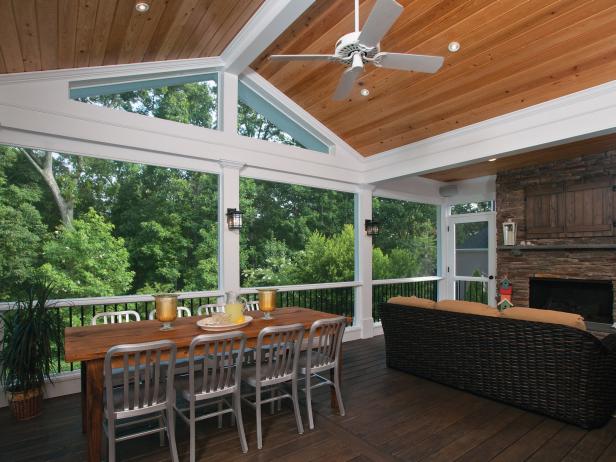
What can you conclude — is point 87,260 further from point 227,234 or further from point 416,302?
point 416,302

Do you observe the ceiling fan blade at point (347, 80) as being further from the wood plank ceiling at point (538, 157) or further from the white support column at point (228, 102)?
the wood plank ceiling at point (538, 157)

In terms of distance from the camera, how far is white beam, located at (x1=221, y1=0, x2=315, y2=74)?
323 cm

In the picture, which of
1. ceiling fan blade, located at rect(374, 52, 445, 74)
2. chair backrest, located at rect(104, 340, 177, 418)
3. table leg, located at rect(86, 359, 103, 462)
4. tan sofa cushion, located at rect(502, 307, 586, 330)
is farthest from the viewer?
tan sofa cushion, located at rect(502, 307, 586, 330)

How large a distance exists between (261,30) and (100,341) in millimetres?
3097

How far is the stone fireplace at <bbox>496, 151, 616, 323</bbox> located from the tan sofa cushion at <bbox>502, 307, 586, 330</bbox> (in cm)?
293

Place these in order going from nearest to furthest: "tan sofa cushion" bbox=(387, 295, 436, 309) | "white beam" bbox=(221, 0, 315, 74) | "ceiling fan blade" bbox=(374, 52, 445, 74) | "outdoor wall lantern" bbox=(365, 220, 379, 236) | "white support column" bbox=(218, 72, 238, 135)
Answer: "ceiling fan blade" bbox=(374, 52, 445, 74)
"white beam" bbox=(221, 0, 315, 74)
"tan sofa cushion" bbox=(387, 295, 436, 309)
"white support column" bbox=(218, 72, 238, 135)
"outdoor wall lantern" bbox=(365, 220, 379, 236)

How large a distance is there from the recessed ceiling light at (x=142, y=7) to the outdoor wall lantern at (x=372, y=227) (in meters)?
4.34

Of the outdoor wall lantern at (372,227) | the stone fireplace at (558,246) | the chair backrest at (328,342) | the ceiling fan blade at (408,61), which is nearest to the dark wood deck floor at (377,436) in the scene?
the chair backrest at (328,342)

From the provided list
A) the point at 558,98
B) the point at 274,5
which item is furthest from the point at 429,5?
the point at 558,98

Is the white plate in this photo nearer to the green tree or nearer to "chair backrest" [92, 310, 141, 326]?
"chair backrest" [92, 310, 141, 326]

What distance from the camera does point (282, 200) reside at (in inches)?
224

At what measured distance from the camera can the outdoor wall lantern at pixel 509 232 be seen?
20.8ft

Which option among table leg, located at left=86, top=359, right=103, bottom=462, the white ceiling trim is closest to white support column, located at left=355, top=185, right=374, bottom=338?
the white ceiling trim

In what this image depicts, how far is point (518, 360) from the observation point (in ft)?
10.8
